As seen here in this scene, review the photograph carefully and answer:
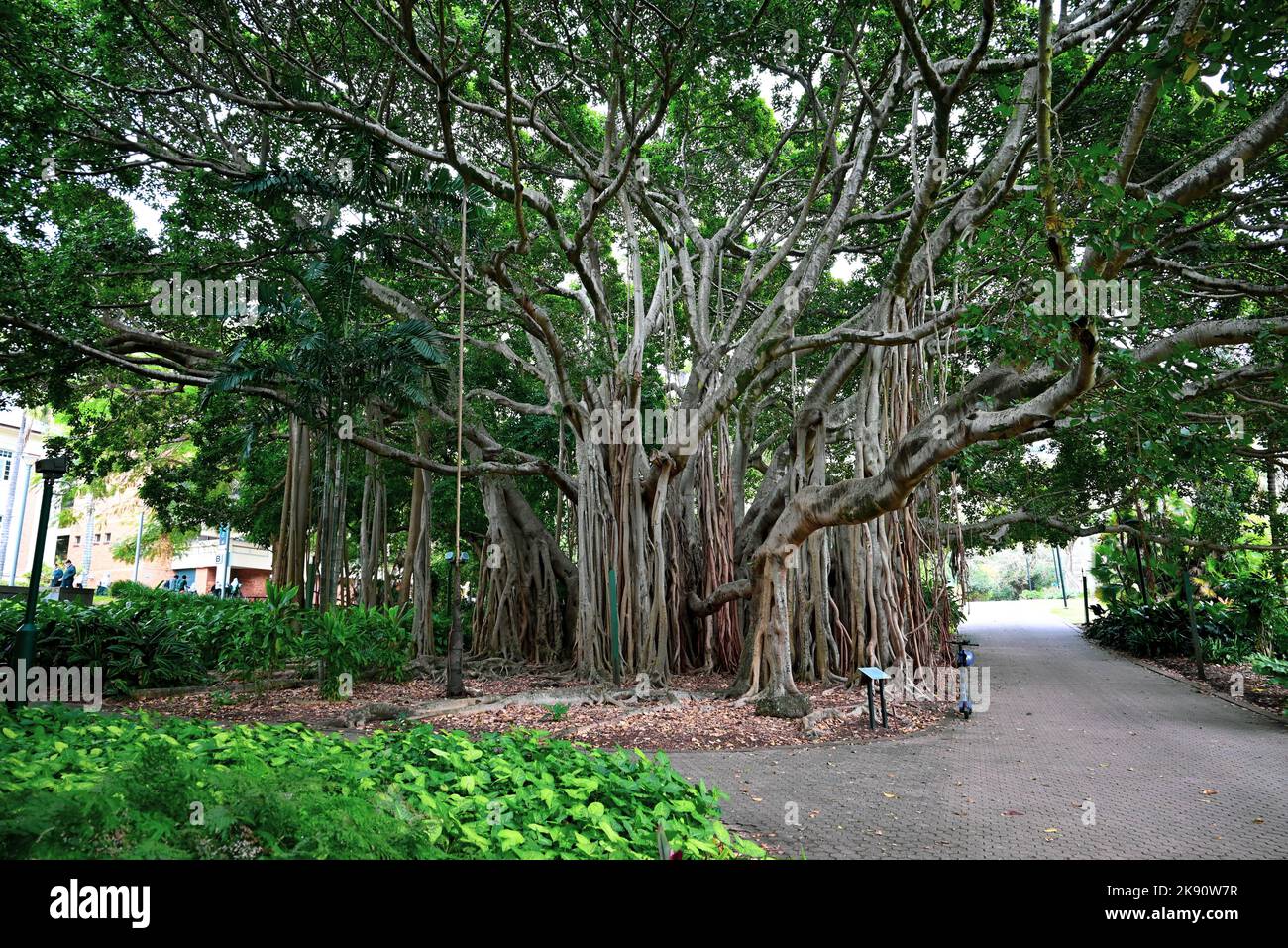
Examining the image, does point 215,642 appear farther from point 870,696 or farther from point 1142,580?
point 1142,580

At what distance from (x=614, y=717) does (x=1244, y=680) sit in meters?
7.81

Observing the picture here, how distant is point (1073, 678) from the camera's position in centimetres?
919

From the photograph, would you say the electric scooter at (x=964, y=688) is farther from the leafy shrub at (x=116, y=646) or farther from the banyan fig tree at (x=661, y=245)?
the leafy shrub at (x=116, y=646)

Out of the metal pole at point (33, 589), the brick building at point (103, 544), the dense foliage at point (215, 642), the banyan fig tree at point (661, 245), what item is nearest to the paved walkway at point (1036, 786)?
the banyan fig tree at point (661, 245)

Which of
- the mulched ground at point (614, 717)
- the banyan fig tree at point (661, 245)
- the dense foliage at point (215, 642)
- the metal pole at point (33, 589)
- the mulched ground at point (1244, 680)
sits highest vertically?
the banyan fig tree at point (661, 245)

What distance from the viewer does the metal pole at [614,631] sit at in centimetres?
740

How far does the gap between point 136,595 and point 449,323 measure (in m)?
Result: 6.56

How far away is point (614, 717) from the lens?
6188 millimetres

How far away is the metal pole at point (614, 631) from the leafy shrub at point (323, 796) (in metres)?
3.44

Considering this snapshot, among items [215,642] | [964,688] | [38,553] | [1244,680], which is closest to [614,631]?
[964,688]

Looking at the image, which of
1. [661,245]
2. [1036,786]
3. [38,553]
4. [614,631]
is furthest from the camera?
[661,245]

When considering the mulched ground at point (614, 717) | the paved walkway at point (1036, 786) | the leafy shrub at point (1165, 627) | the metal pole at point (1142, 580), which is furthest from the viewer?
the metal pole at point (1142, 580)
